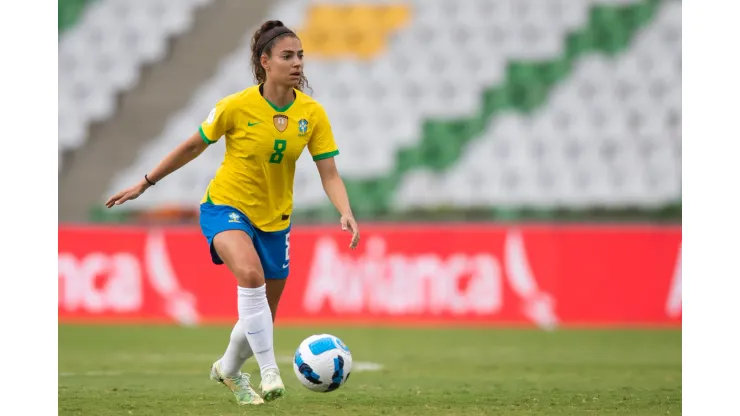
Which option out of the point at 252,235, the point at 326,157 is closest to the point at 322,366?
the point at 252,235

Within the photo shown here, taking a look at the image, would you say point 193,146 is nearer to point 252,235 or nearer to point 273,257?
point 252,235

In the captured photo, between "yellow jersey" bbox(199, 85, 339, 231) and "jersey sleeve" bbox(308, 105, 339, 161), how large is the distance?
90mm

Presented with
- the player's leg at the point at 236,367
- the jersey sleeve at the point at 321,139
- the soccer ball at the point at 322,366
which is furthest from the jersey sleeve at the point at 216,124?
the soccer ball at the point at 322,366

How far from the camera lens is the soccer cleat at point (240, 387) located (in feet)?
22.0

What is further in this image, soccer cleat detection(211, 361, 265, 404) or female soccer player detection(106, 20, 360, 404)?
soccer cleat detection(211, 361, 265, 404)

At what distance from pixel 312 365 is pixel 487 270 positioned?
800 cm

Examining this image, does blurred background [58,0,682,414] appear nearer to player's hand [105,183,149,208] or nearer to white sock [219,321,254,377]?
white sock [219,321,254,377]

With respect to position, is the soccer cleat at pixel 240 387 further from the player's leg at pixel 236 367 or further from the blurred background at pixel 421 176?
the blurred background at pixel 421 176

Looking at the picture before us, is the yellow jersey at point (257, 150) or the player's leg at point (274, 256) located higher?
the yellow jersey at point (257, 150)

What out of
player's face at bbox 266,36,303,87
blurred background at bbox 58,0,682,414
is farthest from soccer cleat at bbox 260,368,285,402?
blurred background at bbox 58,0,682,414

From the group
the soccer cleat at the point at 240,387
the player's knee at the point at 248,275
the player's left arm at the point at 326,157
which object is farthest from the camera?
the player's left arm at the point at 326,157

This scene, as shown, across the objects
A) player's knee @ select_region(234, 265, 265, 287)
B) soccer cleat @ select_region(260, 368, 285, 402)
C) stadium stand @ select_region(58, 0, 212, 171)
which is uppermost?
stadium stand @ select_region(58, 0, 212, 171)

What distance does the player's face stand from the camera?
21.6ft

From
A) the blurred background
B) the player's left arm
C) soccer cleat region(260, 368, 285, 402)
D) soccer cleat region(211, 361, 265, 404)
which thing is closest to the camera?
soccer cleat region(260, 368, 285, 402)
